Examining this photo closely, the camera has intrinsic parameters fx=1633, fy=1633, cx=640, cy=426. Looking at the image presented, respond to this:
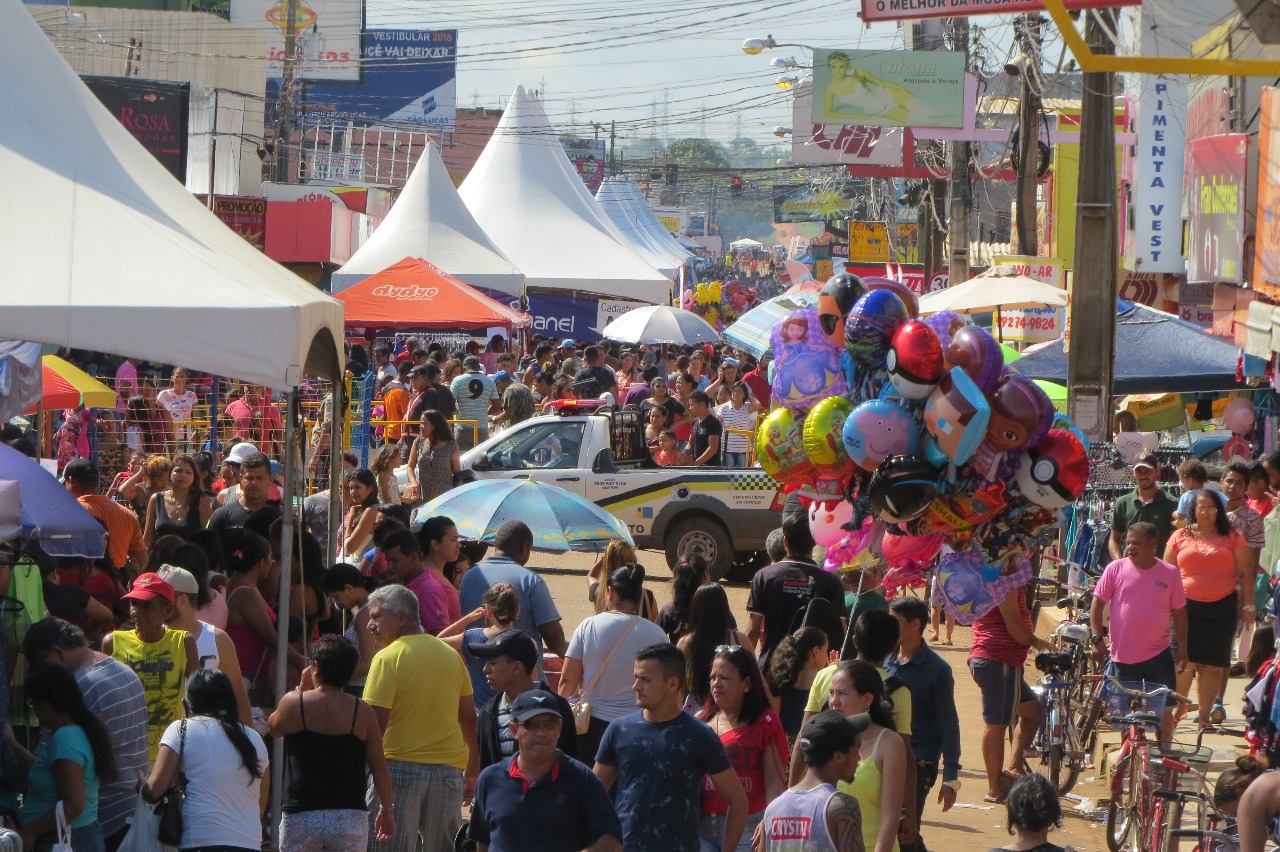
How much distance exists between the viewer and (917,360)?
7.36 m

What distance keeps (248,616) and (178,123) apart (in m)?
33.4

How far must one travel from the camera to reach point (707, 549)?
16203 mm

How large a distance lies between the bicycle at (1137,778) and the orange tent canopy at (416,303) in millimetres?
13932

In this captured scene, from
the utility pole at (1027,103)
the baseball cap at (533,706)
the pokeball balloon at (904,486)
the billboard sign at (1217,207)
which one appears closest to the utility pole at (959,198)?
the utility pole at (1027,103)

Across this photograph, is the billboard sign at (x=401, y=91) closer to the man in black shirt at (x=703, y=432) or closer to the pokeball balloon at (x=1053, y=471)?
the man in black shirt at (x=703, y=432)

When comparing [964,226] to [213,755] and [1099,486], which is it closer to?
[1099,486]

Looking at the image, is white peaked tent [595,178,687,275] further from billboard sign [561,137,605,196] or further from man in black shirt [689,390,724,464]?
man in black shirt [689,390,724,464]

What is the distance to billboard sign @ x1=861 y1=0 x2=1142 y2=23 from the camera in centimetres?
932

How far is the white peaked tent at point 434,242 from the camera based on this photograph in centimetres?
2817

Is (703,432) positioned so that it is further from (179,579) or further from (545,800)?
(545,800)

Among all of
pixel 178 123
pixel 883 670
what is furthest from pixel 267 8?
pixel 883 670

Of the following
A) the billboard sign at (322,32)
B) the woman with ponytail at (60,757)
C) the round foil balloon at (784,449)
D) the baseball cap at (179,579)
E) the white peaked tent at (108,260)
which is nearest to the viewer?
the woman with ponytail at (60,757)

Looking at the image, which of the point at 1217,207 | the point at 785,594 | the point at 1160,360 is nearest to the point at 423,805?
the point at 785,594

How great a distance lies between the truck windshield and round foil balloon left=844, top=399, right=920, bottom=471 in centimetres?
922
